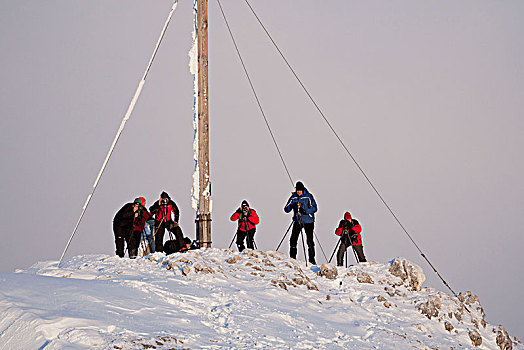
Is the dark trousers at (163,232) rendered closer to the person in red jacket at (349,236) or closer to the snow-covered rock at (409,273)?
the person in red jacket at (349,236)

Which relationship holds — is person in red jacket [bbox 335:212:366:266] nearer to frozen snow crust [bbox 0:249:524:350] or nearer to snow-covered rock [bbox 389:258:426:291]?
frozen snow crust [bbox 0:249:524:350]

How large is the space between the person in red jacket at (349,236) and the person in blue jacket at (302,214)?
1.58 metres

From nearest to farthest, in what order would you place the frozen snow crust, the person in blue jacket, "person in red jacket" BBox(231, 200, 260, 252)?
1. the frozen snow crust
2. the person in blue jacket
3. "person in red jacket" BBox(231, 200, 260, 252)

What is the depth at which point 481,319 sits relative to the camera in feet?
42.6

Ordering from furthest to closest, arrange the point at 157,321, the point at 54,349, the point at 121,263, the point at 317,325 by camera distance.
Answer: the point at 121,263
the point at 317,325
the point at 157,321
the point at 54,349

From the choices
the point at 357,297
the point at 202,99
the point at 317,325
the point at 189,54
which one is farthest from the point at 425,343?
the point at 189,54

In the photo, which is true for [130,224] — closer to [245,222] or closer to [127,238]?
[127,238]

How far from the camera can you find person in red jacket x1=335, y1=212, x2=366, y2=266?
15992 mm

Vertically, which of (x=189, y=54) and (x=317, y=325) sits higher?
(x=189, y=54)

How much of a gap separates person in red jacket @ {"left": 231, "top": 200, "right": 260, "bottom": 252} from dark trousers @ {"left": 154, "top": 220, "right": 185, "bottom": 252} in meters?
1.70

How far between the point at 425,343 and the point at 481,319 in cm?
364

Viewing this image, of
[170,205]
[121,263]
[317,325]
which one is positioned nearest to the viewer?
[317,325]

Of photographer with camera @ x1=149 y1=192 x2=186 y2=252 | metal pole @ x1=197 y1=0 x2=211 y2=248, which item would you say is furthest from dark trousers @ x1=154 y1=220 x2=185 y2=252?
metal pole @ x1=197 y1=0 x2=211 y2=248

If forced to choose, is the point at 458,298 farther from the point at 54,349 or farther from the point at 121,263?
the point at 54,349
